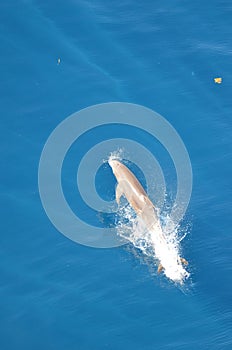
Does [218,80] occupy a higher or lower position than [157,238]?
higher

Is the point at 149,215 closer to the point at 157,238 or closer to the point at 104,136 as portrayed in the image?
the point at 157,238

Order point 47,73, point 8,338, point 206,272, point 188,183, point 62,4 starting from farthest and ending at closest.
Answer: point 62,4, point 47,73, point 188,183, point 206,272, point 8,338

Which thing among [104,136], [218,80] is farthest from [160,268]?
[218,80]

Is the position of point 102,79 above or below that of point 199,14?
below

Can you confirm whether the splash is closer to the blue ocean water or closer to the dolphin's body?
the dolphin's body

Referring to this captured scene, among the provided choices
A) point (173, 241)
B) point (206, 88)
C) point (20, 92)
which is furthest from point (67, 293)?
point (206, 88)

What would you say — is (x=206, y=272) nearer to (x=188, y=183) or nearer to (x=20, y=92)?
(x=188, y=183)

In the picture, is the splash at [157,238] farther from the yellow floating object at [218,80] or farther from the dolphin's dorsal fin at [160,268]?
the yellow floating object at [218,80]

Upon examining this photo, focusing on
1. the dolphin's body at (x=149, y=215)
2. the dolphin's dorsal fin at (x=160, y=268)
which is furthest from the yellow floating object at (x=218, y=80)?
the dolphin's dorsal fin at (x=160, y=268)

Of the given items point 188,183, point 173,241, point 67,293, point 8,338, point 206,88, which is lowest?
point 8,338
